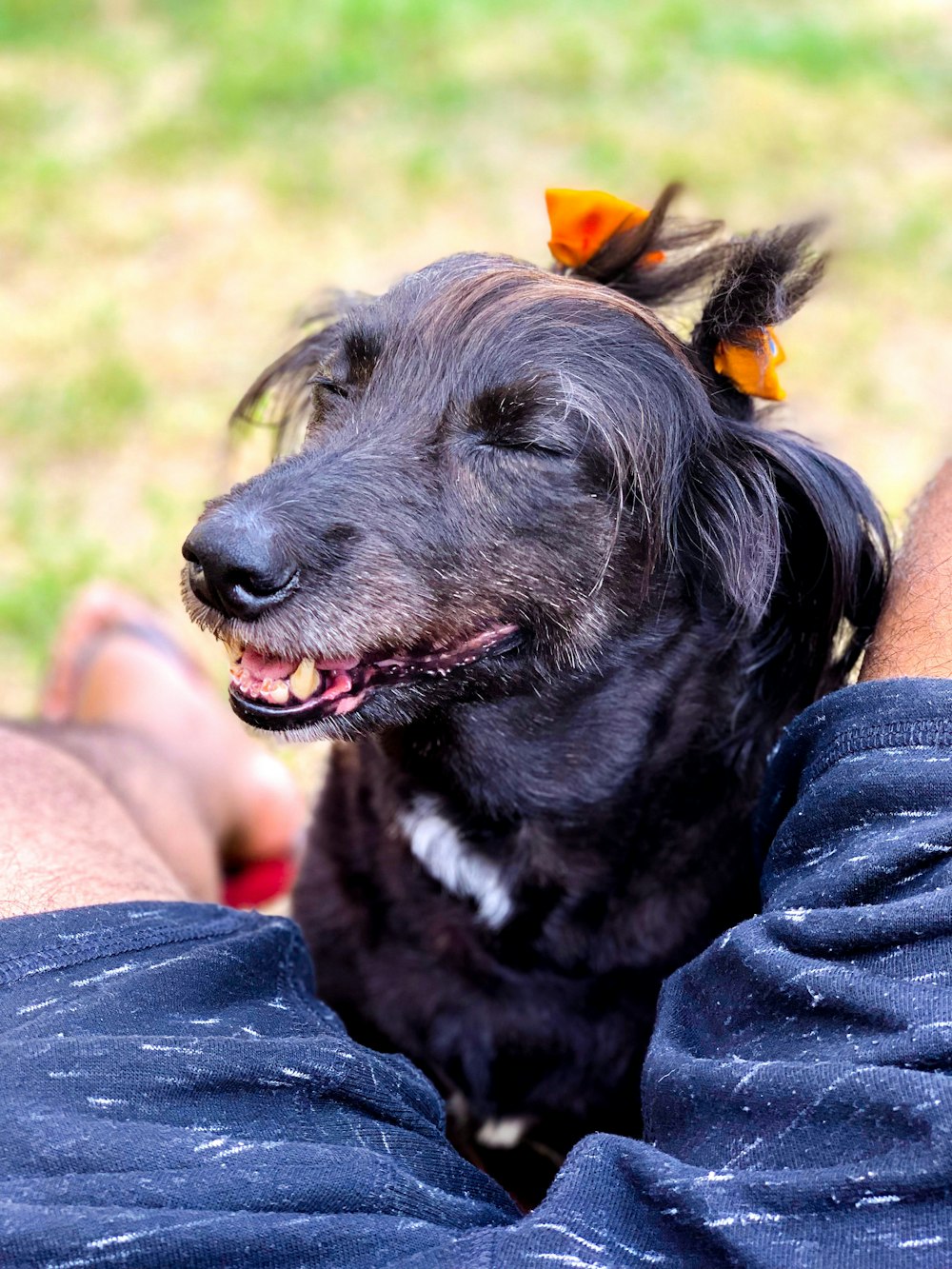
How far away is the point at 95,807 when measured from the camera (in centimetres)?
234

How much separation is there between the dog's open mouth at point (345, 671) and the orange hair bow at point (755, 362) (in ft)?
1.95

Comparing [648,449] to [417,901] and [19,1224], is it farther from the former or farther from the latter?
[19,1224]

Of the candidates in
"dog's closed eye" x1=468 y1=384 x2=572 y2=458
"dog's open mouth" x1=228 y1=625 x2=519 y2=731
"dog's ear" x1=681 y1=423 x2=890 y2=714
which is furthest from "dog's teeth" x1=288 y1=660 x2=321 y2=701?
"dog's ear" x1=681 y1=423 x2=890 y2=714

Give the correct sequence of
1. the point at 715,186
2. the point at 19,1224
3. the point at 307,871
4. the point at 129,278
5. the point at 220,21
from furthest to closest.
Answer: the point at 220,21, the point at 715,186, the point at 129,278, the point at 307,871, the point at 19,1224

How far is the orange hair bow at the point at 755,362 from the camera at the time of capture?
210 centimetres

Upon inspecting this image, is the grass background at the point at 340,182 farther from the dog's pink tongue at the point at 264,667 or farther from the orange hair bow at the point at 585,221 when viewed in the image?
the orange hair bow at the point at 585,221

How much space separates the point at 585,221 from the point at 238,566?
0.97 metres

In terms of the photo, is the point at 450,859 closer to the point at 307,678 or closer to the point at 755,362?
the point at 307,678

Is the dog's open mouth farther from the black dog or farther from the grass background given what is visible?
the grass background

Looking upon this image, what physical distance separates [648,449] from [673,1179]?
4.05ft

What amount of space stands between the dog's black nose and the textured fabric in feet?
1.71

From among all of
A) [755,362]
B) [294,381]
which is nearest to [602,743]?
[755,362]

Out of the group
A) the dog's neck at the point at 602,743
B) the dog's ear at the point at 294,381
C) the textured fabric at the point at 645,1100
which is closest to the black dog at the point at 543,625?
the dog's neck at the point at 602,743

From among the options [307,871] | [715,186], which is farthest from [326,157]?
[307,871]
